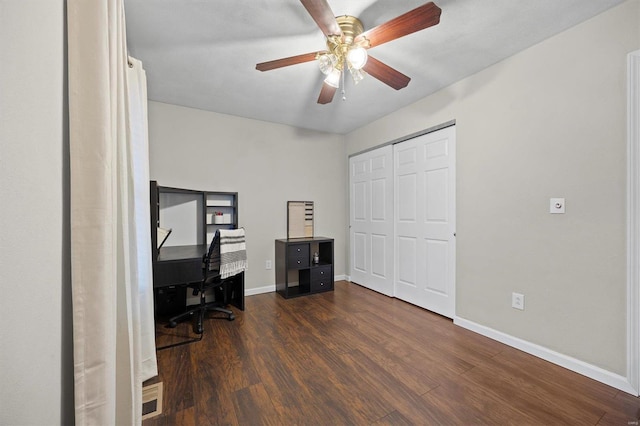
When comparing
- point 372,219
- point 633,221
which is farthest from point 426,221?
point 633,221

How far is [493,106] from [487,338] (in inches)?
83.1

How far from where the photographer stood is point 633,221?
159 cm

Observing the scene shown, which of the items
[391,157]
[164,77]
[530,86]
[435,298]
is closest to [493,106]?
[530,86]

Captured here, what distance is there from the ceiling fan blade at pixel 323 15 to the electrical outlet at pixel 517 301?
7.99 feet

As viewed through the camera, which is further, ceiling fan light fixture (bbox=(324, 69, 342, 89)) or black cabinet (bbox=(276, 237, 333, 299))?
black cabinet (bbox=(276, 237, 333, 299))

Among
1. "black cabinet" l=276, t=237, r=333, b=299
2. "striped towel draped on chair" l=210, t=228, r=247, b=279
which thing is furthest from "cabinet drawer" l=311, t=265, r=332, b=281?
"striped towel draped on chair" l=210, t=228, r=247, b=279

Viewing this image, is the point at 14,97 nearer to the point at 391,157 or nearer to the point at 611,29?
the point at 611,29

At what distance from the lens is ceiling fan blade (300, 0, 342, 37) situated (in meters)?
1.26

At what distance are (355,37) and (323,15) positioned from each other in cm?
44

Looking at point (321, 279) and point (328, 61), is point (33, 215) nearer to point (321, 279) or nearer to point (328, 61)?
point (328, 61)

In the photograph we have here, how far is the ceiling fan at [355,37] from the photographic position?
1311 mm

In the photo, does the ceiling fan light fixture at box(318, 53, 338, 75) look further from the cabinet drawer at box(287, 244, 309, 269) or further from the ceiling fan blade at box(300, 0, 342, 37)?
the cabinet drawer at box(287, 244, 309, 269)

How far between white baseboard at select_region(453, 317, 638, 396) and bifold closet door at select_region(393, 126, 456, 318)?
366mm

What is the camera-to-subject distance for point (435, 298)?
288 centimetres
